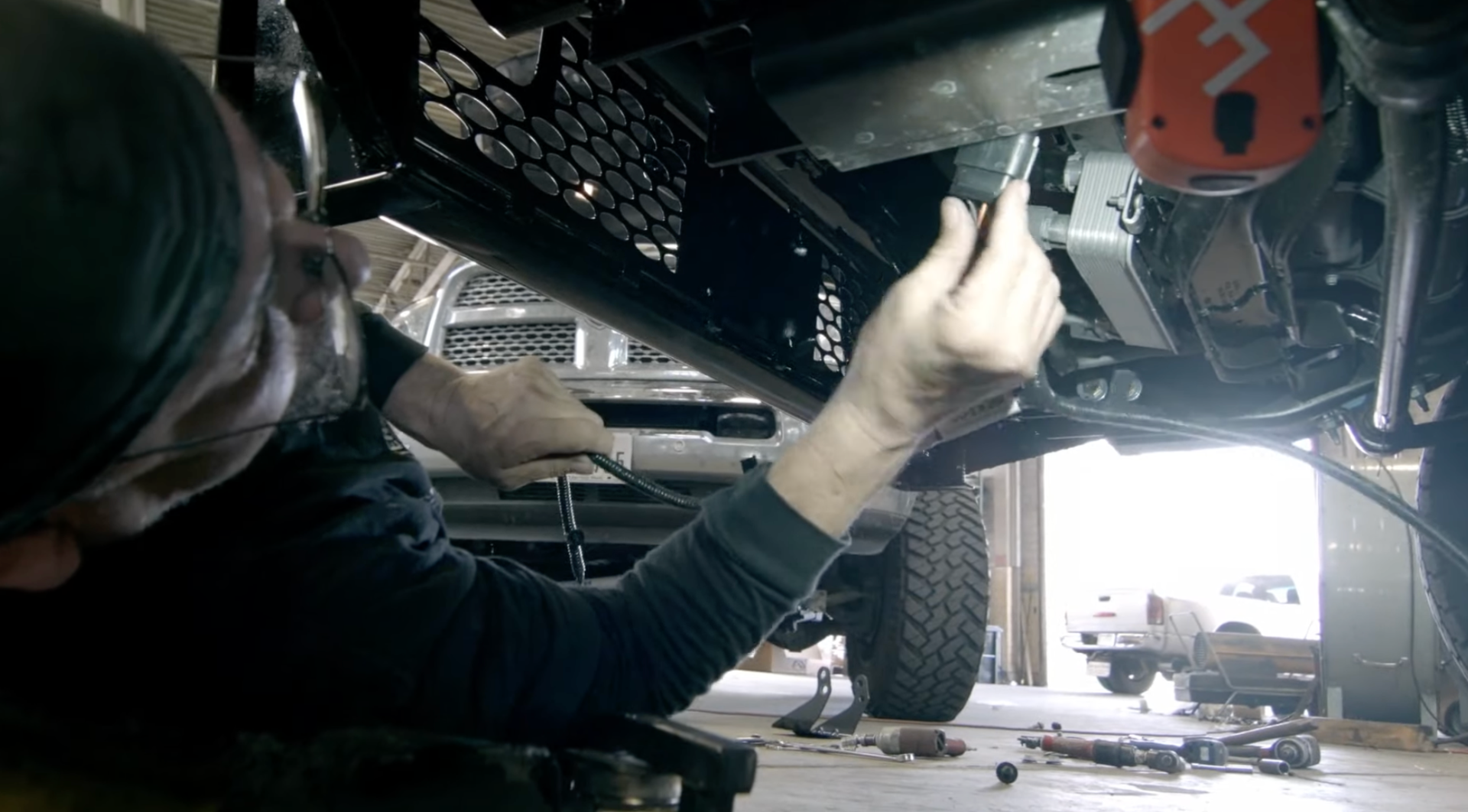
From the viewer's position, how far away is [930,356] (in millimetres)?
869

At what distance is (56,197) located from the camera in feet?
1.52

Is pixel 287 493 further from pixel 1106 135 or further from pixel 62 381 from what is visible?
pixel 1106 135

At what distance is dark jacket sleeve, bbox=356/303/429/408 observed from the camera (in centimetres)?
114

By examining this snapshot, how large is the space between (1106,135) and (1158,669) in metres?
8.23

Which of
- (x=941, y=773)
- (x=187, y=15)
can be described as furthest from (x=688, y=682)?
(x=187, y=15)

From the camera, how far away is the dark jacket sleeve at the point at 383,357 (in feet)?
3.75

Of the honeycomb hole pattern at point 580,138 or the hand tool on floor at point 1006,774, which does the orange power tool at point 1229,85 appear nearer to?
the honeycomb hole pattern at point 580,138

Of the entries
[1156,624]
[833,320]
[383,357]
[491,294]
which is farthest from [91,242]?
[1156,624]

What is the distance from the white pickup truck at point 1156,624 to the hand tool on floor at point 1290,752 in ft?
16.7

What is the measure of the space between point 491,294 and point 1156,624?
6611mm

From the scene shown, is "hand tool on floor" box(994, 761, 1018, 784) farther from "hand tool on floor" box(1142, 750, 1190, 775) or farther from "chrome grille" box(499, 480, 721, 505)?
"chrome grille" box(499, 480, 721, 505)

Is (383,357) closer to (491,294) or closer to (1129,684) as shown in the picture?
(491,294)

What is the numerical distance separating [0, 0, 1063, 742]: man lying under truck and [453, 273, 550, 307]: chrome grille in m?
1.41

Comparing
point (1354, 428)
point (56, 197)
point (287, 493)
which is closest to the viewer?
point (56, 197)
